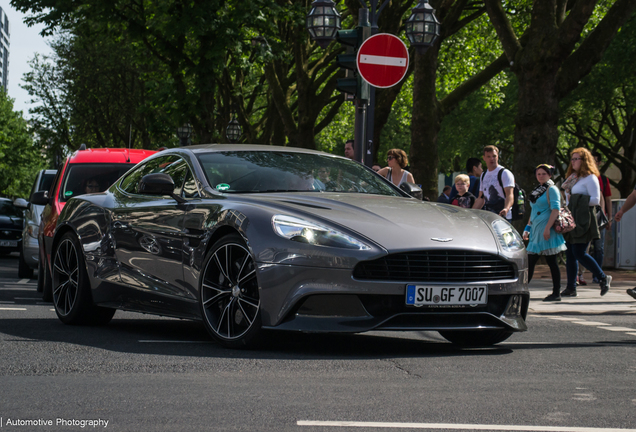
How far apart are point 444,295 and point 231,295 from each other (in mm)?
1362

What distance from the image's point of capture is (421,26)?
14.5 m

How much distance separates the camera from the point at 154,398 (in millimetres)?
4637

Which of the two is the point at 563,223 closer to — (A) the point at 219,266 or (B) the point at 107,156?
(B) the point at 107,156

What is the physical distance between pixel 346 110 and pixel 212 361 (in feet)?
132

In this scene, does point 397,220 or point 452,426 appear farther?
point 397,220

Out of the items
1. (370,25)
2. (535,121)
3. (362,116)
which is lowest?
(535,121)

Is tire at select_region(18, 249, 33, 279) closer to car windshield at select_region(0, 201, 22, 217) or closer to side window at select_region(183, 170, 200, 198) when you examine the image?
side window at select_region(183, 170, 200, 198)

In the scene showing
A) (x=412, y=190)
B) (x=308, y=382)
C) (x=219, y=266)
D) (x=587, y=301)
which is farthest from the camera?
(x=587, y=301)

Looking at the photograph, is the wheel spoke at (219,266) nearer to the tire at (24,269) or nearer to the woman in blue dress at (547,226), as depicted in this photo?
the woman in blue dress at (547,226)

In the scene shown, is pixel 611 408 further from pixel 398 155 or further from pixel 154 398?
pixel 398 155

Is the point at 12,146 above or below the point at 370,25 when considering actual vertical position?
below

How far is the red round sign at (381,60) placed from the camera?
39.9 feet

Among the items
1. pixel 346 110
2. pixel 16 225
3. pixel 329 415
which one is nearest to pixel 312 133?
pixel 16 225

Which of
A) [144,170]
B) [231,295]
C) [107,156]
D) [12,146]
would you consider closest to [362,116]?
[107,156]
